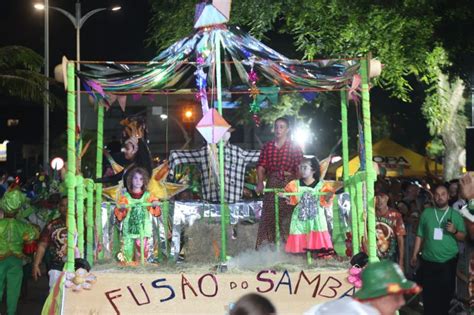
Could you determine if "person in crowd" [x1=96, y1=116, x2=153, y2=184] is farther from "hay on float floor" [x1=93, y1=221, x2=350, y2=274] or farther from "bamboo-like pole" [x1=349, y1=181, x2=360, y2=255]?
"bamboo-like pole" [x1=349, y1=181, x2=360, y2=255]

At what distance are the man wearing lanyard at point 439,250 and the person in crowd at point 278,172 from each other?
179 centimetres

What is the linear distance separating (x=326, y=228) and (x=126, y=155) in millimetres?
2617

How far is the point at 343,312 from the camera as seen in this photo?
4531 mm

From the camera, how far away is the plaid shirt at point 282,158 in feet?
33.0

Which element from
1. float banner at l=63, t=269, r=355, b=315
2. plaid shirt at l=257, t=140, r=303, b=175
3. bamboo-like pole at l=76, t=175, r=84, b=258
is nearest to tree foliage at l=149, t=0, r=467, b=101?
plaid shirt at l=257, t=140, r=303, b=175

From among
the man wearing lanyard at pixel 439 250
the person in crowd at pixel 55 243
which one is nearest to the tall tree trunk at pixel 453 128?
the man wearing lanyard at pixel 439 250

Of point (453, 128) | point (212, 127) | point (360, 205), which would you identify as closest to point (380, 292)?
point (360, 205)

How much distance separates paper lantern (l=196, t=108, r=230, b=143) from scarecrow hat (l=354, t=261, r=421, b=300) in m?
4.34

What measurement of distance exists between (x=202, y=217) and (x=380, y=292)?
564 centimetres

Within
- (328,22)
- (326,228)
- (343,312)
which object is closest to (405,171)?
(328,22)

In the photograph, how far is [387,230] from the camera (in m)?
10.8

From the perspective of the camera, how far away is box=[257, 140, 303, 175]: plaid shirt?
10.0 m

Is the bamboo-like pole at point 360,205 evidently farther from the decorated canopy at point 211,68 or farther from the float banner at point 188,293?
the decorated canopy at point 211,68

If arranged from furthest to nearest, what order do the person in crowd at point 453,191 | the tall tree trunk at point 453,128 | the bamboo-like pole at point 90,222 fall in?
the tall tree trunk at point 453,128, the person in crowd at point 453,191, the bamboo-like pole at point 90,222
